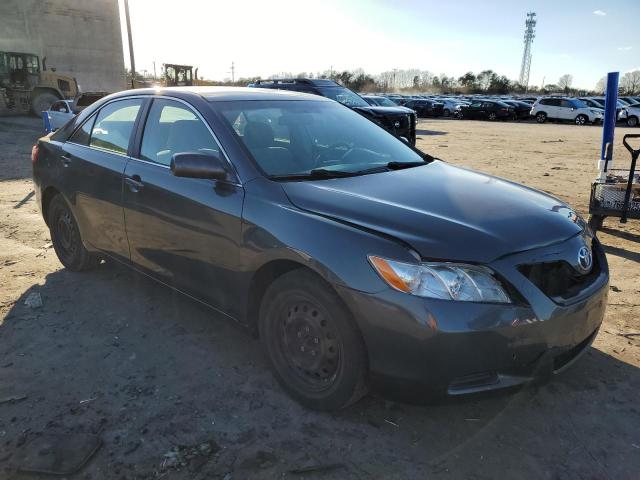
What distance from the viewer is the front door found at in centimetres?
297

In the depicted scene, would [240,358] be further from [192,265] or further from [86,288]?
[86,288]

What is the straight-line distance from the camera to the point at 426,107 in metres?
40.9

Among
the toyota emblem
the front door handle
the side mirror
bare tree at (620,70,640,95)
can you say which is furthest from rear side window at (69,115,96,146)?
bare tree at (620,70,640,95)

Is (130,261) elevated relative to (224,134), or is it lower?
lower

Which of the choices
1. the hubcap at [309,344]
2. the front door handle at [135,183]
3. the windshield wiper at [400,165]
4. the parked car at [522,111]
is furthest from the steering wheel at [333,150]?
the parked car at [522,111]

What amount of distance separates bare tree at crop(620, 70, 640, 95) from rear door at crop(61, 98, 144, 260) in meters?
93.6

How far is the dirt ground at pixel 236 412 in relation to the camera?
2379 millimetres

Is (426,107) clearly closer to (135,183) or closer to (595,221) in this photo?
(595,221)

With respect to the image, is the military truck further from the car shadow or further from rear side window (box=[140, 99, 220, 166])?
the car shadow

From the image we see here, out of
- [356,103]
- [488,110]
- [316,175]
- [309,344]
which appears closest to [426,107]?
[488,110]

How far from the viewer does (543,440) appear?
2.55m

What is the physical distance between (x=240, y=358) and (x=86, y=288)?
1.88 m

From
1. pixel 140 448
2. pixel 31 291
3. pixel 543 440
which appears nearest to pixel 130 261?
pixel 31 291

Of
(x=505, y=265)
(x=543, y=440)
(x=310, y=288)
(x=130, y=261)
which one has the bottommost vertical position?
(x=543, y=440)
